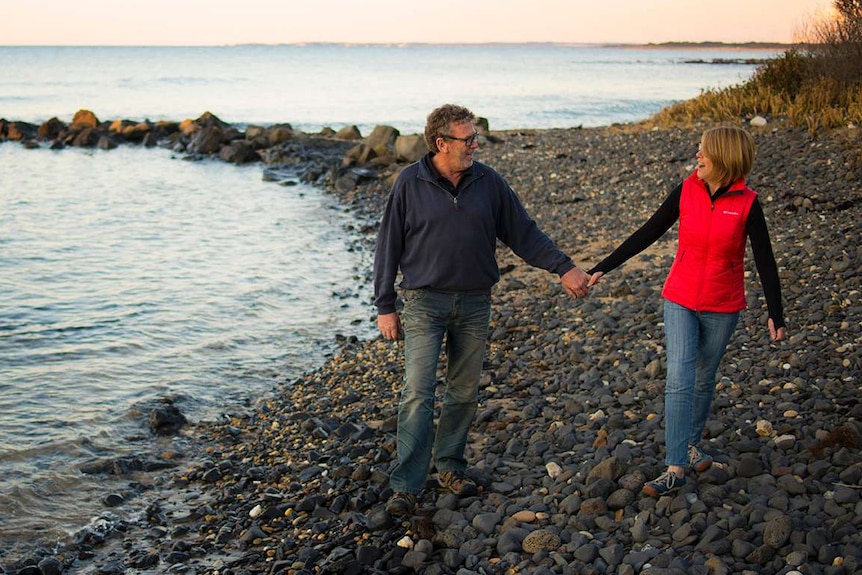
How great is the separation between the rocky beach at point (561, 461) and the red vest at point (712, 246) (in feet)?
3.71

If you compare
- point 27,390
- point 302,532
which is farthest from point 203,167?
point 302,532

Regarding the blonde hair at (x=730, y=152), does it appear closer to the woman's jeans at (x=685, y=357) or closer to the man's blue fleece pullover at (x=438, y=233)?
the woman's jeans at (x=685, y=357)

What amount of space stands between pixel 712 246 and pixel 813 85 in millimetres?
→ 14734

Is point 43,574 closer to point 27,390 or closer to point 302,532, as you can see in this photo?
point 302,532

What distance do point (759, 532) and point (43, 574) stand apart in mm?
4564

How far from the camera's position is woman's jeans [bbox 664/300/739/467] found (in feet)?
16.6

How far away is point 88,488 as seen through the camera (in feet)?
24.4

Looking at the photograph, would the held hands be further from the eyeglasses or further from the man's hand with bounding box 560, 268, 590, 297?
the eyeglasses

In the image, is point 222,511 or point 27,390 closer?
point 222,511

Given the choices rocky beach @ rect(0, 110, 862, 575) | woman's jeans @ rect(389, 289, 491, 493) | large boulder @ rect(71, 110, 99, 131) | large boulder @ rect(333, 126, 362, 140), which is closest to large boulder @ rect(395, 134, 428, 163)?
large boulder @ rect(333, 126, 362, 140)

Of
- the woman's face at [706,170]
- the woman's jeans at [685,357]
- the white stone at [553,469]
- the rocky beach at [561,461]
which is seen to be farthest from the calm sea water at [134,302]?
the woman's face at [706,170]

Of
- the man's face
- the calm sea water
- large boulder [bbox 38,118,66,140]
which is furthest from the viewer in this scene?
large boulder [bbox 38,118,66,140]

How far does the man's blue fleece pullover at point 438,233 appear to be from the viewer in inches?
206

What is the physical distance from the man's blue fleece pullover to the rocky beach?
146cm
